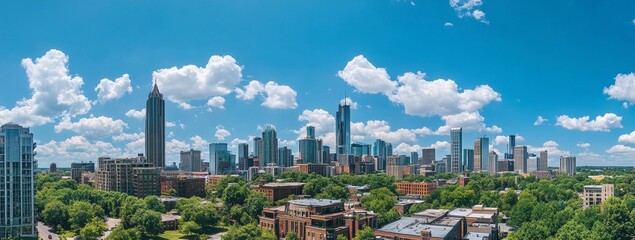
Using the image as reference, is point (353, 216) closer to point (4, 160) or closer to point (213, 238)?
point (213, 238)

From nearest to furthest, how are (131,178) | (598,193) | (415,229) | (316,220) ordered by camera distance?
(415,229) < (316,220) < (598,193) < (131,178)

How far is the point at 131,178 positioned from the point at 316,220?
3077 inches

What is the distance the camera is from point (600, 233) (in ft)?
234

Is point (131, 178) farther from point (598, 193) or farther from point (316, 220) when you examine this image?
point (598, 193)

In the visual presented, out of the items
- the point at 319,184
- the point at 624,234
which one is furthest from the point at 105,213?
the point at 624,234

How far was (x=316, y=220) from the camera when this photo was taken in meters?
79.1

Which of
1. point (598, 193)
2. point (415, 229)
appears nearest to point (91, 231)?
point (415, 229)

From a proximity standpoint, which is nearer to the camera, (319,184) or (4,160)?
(4,160)

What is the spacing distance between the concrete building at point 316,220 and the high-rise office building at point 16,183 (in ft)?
119

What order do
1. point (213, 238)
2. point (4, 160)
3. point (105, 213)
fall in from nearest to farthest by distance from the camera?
1. point (4, 160)
2. point (213, 238)
3. point (105, 213)

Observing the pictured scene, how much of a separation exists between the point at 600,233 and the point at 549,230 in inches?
322

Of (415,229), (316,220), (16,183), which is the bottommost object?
(316,220)

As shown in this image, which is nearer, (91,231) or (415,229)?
(415,229)

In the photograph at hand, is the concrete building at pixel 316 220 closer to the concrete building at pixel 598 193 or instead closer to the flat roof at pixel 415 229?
the flat roof at pixel 415 229
